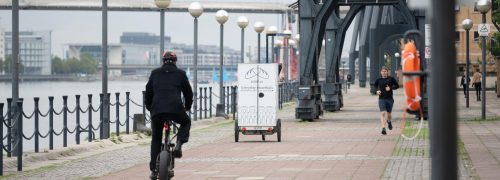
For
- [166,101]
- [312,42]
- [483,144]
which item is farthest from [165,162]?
[312,42]

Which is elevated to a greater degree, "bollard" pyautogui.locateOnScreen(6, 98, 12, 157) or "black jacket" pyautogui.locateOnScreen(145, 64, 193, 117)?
"black jacket" pyautogui.locateOnScreen(145, 64, 193, 117)

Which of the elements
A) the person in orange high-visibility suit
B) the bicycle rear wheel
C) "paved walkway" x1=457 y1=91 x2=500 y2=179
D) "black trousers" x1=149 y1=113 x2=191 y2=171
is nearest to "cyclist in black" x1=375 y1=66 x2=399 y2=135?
"paved walkway" x1=457 y1=91 x2=500 y2=179

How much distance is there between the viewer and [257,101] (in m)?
28.2

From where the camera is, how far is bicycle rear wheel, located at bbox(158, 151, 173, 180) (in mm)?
14641

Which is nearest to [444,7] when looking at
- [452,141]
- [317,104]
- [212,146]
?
[452,141]

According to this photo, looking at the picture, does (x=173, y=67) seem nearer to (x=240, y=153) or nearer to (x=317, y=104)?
→ (x=240, y=153)

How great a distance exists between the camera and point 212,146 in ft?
88.2

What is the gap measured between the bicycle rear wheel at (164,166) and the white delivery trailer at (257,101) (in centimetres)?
1296

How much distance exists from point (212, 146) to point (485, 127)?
31.2ft

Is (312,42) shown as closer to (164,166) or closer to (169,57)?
(169,57)

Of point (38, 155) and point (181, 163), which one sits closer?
point (181, 163)

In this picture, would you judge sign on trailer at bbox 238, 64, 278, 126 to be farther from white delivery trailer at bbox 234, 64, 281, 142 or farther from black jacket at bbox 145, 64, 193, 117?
black jacket at bbox 145, 64, 193, 117

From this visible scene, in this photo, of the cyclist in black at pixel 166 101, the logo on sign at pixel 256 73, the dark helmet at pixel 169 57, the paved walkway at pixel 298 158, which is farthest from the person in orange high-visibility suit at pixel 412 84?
the logo on sign at pixel 256 73

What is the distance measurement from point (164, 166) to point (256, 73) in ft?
45.0
